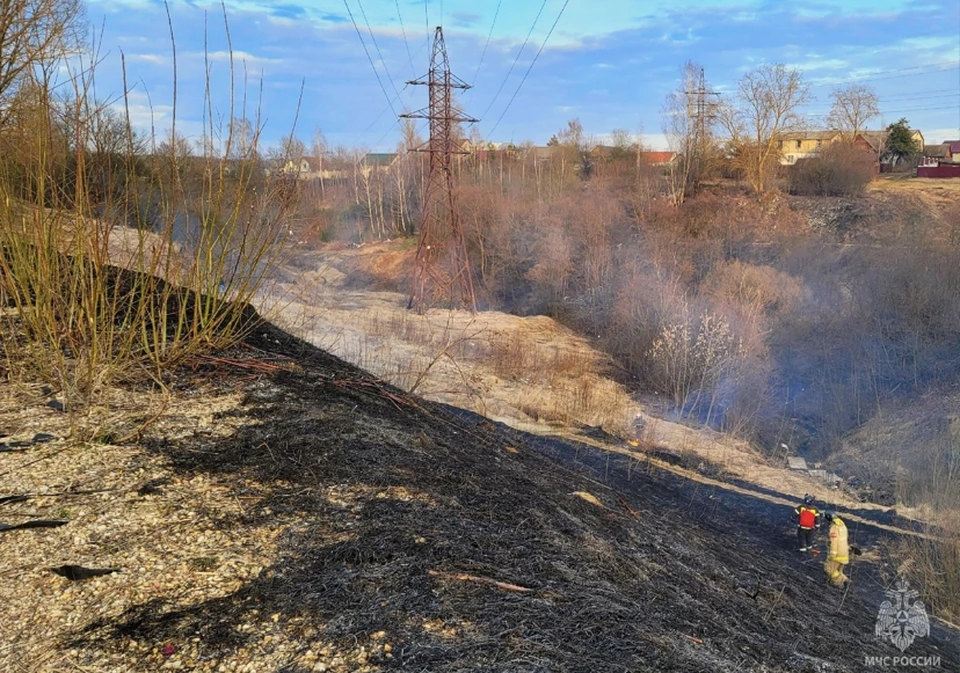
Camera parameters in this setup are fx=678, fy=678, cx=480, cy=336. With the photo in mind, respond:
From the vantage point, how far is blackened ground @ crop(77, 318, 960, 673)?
10.0ft

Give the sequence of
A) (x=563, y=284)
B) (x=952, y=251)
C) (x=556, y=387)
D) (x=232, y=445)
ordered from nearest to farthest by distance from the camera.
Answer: (x=232, y=445) < (x=556, y=387) < (x=952, y=251) < (x=563, y=284)

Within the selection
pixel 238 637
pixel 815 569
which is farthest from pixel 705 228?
pixel 238 637

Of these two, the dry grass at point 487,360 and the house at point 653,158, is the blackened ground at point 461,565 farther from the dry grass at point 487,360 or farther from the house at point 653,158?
the house at point 653,158

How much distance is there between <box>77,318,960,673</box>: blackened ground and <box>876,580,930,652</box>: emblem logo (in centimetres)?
15

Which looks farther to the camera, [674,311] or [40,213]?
[674,311]

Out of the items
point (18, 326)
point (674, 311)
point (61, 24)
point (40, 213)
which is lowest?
point (674, 311)

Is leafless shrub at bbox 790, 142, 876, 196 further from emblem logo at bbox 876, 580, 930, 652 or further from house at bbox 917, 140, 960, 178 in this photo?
emblem logo at bbox 876, 580, 930, 652

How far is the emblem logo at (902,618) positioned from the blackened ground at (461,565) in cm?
15

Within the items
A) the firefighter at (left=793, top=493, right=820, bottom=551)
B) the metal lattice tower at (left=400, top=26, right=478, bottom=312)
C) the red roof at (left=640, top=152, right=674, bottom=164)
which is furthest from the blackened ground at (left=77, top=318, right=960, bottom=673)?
the red roof at (left=640, top=152, right=674, bottom=164)

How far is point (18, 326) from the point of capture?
609 centimetres

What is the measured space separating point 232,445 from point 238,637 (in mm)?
1989

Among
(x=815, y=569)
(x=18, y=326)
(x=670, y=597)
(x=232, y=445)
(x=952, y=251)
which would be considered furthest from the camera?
(x=952, y=251)

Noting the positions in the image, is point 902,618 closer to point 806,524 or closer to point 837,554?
point 837,554

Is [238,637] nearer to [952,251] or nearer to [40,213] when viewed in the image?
[40,213]
